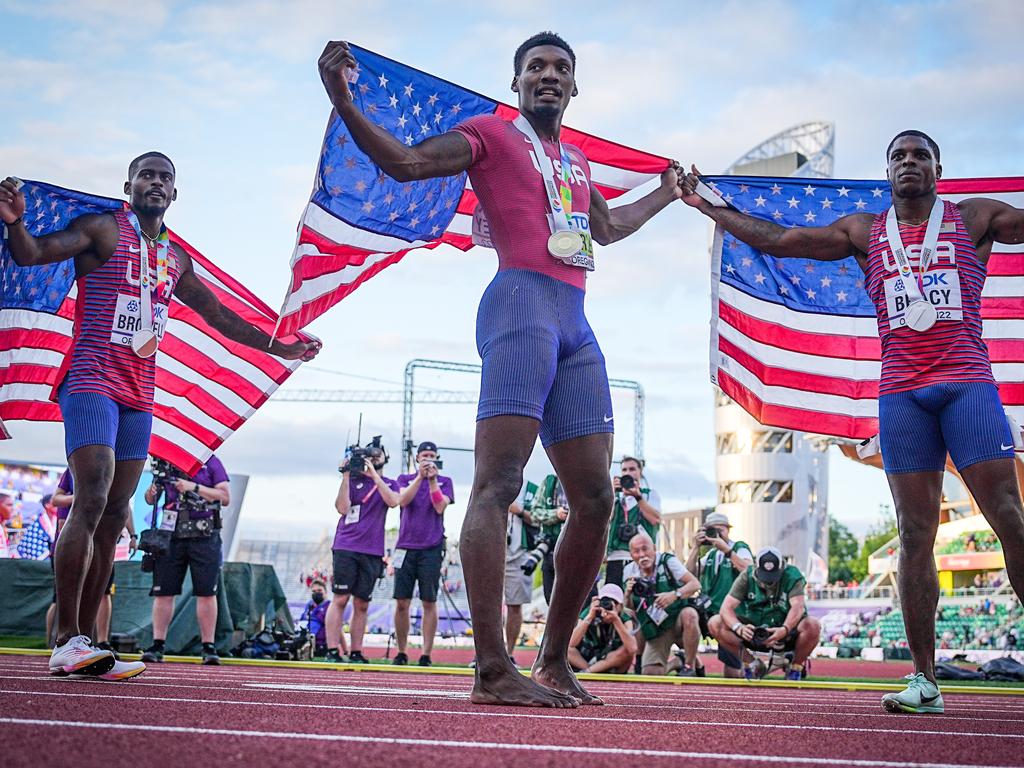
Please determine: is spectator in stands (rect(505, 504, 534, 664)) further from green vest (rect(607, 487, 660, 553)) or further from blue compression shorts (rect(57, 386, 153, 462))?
blue compression shorts (rect(57, 386, 153, 462))

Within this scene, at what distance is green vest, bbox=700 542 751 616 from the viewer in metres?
12.0

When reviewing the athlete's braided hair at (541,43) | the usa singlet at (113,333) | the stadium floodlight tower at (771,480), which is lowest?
the usa singlet at (113,333)

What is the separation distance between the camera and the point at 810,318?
632 centimetres

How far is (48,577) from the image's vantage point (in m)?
13.4

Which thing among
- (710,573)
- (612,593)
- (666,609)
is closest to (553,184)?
(612,593)

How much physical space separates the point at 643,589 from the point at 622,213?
650 centimetres

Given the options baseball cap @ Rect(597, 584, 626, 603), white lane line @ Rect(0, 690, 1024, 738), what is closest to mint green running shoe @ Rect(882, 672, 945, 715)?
white lane line @ Rect(0, 690, 1024, 738)

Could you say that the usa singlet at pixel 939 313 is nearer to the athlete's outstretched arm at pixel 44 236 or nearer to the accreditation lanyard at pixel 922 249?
the accreditation lanyard at pixel 922 249

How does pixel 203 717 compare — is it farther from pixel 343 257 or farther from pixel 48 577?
pixel 48 577

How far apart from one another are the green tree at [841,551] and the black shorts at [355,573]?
3548 inches

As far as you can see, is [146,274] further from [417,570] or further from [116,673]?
[417,570]

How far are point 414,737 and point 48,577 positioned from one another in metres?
12.3

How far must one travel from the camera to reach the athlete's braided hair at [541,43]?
4.58 metres

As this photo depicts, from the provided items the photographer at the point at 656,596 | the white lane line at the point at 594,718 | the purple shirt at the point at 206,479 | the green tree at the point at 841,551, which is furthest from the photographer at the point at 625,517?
the green tree at the point at 841,551
